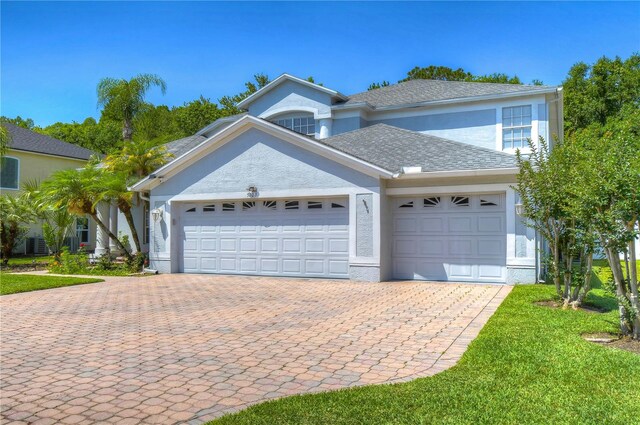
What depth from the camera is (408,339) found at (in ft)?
22.2

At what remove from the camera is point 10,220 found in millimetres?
18922

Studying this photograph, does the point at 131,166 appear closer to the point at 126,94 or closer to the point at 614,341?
the point at 126,94

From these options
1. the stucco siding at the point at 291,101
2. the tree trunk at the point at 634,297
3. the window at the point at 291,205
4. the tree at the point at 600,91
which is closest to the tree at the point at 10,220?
the stucco siding at the point at 291,101

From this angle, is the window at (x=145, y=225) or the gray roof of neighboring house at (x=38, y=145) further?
the gray roof of neighboring house at (x=38, y=145)

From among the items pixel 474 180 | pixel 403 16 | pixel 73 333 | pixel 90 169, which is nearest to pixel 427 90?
pixel 403 16

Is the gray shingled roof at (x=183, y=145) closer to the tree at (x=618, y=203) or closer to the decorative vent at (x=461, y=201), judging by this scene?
the decorative vent at (x=461, y=201)

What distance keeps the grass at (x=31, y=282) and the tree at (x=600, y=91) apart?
34194mm

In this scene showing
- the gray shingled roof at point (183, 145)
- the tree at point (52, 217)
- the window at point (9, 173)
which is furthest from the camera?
the window at point (9, 173)

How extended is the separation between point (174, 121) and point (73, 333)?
40.6m

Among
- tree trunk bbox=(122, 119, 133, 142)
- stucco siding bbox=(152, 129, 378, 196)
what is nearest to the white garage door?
stucco siding bbox=(152, 129, 378, 196)

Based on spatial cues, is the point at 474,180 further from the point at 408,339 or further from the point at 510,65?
the point at 510,65

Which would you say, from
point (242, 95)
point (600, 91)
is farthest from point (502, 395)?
point (242, 95)

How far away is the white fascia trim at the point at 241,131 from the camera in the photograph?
13273mm

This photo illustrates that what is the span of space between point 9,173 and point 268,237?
17351mm
